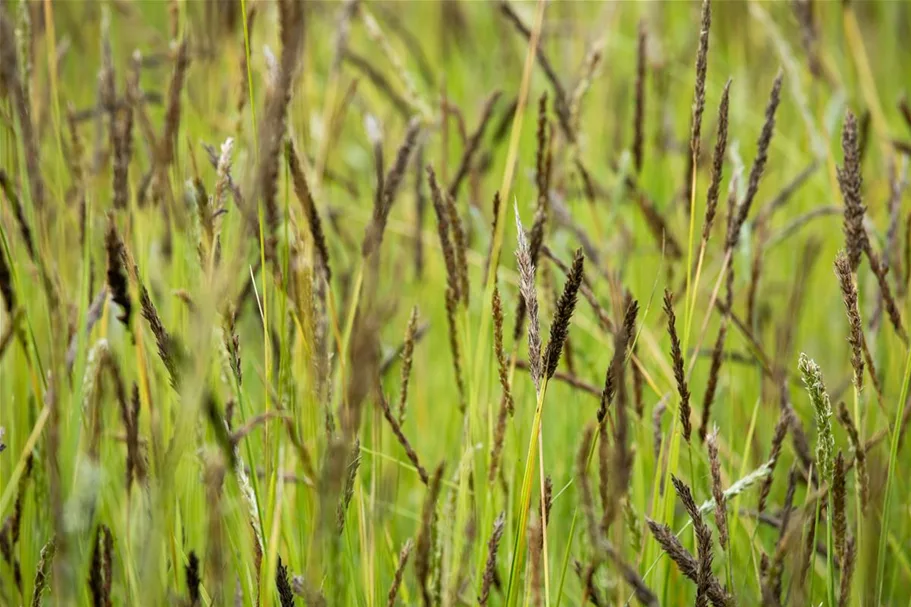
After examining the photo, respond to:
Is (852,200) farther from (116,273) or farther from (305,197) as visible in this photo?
(116,273)

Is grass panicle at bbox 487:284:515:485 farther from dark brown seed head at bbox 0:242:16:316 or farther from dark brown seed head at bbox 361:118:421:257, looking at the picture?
dark brown seed head at bbox 0:242:16:316

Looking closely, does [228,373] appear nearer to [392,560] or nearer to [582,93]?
[392,560]

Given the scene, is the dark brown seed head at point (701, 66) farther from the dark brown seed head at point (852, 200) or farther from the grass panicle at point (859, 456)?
the grass panicle at point (859, 456)

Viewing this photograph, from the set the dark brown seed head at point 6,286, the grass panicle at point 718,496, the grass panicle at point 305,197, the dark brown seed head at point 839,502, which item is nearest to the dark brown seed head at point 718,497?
the grass panicle at point 718,496

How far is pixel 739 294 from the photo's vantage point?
204cm

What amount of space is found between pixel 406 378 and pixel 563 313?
32 cm

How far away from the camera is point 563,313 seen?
2.43ft

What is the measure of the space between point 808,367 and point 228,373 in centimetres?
53

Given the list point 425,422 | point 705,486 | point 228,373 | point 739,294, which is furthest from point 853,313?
point 739,294

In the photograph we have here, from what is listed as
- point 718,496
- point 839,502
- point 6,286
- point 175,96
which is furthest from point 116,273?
point 839,502

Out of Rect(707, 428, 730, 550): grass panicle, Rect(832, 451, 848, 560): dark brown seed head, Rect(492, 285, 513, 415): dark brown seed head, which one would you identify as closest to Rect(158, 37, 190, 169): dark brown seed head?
Rect(492, 285, 513, 415): dark brown seed head

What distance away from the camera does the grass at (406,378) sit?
2.43 ft

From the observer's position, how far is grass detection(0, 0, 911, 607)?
74 cm

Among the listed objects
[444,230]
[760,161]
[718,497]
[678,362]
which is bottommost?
[718,497]
